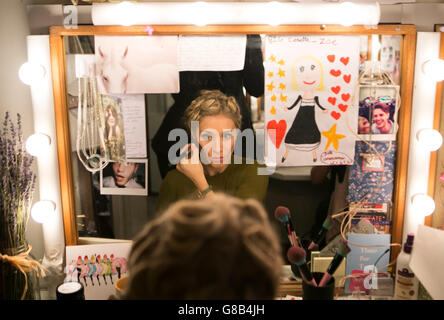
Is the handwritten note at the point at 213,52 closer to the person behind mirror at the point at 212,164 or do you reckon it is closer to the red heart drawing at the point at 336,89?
the person behind mirror at the point at 212,164

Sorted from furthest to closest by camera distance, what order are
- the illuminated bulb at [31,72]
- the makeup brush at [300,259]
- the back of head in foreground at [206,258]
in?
the illuminated bulb at [31,72]
the makeup brush at [300,259]
the back of head in foreground at [206,258]

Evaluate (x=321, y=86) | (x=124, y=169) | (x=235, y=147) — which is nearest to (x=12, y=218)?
(x=124, y=169)

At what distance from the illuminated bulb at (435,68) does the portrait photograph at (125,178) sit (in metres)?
0.82

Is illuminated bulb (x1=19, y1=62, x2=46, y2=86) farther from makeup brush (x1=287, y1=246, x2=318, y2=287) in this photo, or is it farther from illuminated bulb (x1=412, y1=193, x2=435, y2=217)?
illuminated bulb (x1=412, y1=193, x2=435, y2=217)

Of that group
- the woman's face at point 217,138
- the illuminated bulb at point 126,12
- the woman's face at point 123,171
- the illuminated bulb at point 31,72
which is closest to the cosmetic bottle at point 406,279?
the woman's face at point 217,138

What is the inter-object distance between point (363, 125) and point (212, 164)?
1.46 feet

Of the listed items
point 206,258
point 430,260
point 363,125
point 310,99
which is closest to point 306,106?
point 310,99

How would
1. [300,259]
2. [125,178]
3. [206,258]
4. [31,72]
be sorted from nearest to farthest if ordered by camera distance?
[206,258], [300,259], [31,72], [125,178]

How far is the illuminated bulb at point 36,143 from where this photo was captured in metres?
1.09

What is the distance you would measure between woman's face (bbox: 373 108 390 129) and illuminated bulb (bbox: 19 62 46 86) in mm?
930

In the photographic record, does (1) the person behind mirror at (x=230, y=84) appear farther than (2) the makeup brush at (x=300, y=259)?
Yes

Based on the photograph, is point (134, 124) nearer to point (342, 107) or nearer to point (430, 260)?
point (342, 107)

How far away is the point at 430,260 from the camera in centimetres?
101
